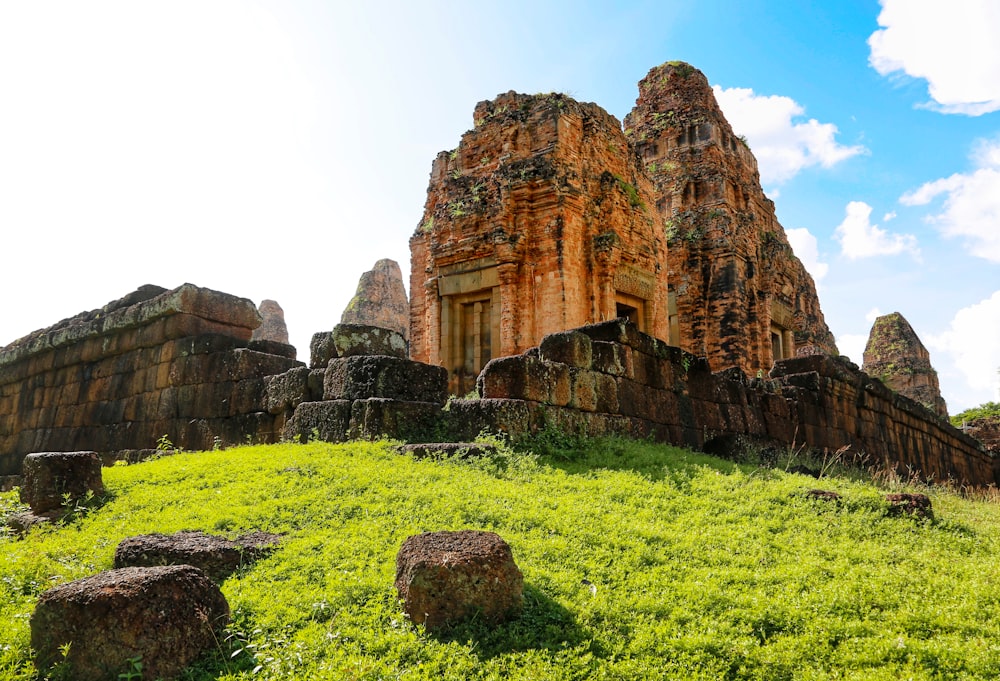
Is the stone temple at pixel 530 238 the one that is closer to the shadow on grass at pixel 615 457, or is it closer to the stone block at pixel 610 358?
the stone block at pixel 610 358

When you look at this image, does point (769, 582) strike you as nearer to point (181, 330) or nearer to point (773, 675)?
point (773, 675)

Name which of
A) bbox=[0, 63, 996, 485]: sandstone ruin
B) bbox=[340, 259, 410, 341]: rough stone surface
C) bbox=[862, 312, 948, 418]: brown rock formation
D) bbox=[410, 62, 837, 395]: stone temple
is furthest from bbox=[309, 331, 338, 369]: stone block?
bbox=[862, 312, 948, 418]: brown rock formation

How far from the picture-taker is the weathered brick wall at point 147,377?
9.83 m

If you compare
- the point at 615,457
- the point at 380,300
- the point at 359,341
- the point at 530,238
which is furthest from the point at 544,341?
the point at 380,300

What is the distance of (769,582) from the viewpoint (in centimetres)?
414

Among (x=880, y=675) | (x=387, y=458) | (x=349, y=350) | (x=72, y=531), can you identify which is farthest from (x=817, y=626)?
(x=349, y=350)

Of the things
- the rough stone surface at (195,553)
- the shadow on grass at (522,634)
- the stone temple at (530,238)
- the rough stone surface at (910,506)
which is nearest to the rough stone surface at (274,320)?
the stone temple at (530,238)

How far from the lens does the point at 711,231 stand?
2114cm

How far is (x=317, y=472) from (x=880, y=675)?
4354 mm

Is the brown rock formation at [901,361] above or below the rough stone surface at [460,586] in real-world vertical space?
above

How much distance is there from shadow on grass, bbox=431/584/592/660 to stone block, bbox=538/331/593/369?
15.2ft

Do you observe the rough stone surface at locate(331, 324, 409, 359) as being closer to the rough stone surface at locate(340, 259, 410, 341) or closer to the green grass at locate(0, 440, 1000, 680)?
the green grass at locate(0, 440, 1000, 680)

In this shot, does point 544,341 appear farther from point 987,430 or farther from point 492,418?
Result: point 987,430

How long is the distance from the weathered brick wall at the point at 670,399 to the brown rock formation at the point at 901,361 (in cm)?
1363
